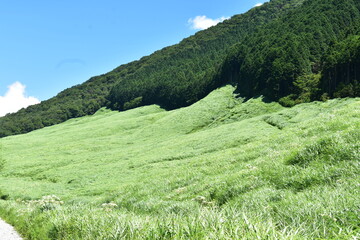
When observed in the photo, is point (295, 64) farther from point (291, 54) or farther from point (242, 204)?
point (242, 204)

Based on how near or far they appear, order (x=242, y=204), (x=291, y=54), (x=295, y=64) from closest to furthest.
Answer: (x=242, y=204) → (x=295, y=64) → (x=291, y=54)

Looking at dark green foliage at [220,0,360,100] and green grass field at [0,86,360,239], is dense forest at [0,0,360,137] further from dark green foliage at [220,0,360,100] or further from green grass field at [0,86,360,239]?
green grass field at [0,86,360,239]

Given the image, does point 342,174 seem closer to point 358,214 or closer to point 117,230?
point 358,214

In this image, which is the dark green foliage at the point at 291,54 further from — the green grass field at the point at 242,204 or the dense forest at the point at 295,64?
the green grass field at the point at 242,204

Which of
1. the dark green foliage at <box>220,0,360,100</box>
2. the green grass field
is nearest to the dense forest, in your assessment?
the dark green foliage at <box>220,0,360,100</box>

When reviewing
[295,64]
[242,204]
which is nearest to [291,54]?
[295,64]

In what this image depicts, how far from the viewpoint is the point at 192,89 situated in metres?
138

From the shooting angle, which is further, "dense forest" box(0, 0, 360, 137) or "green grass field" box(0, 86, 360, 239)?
"dense forest" box(0, 0, 360, 137)

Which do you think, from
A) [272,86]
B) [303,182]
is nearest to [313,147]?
[303,182]

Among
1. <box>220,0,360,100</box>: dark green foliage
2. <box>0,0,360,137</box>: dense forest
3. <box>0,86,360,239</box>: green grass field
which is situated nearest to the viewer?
<box>0,86,360,239</box>: green grass field

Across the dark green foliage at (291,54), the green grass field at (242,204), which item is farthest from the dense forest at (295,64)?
the green grass field at (242,204)

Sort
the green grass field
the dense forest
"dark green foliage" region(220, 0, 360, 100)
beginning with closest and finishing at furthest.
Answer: the green grass field < the dense forest < "dark green foliage" region(220, 0, 360, 100)

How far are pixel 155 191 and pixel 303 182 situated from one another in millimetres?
11978

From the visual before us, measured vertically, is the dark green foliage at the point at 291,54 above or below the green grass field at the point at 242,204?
above
